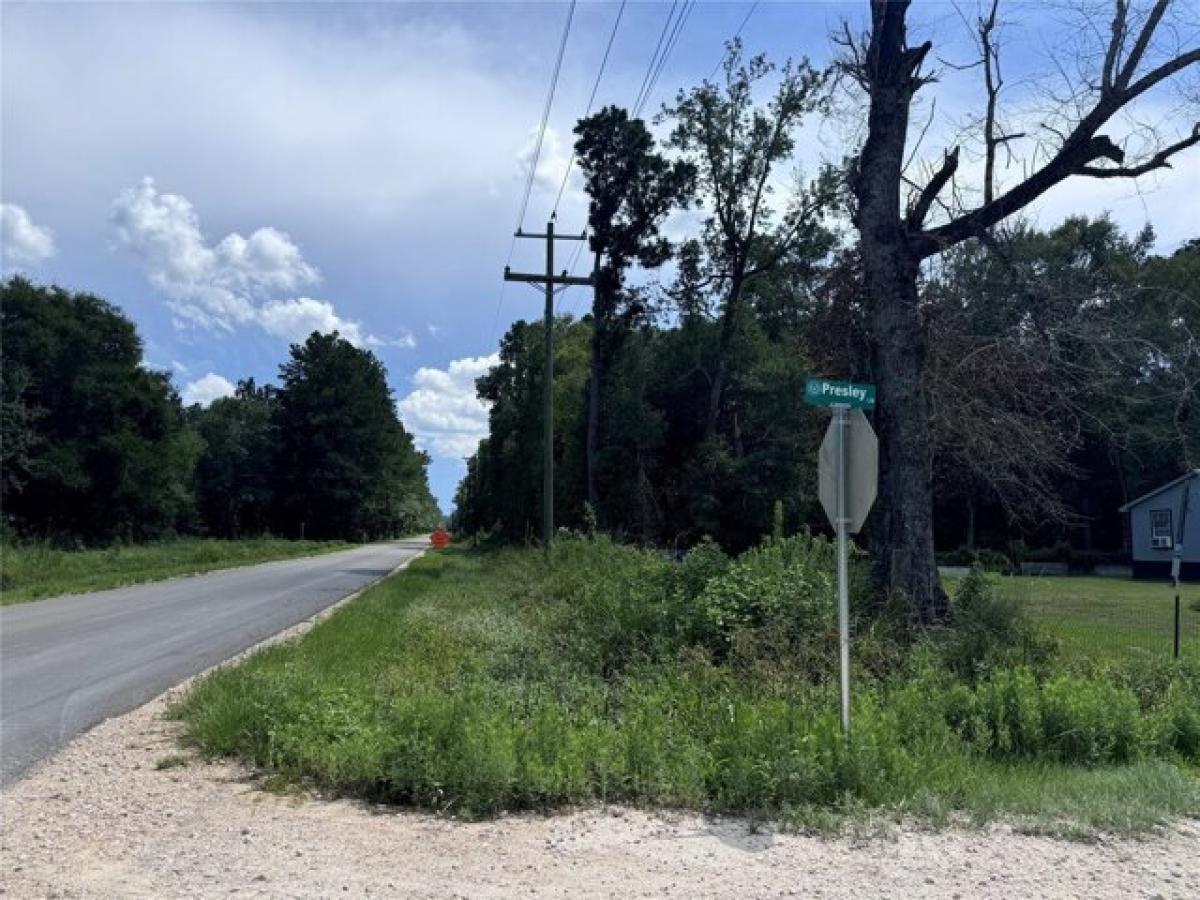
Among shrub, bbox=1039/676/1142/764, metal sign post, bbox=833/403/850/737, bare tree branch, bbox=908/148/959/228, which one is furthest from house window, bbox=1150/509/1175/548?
metal sign post, bbox=833/403/850/737

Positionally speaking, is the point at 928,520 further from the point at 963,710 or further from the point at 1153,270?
the point at 1153,270

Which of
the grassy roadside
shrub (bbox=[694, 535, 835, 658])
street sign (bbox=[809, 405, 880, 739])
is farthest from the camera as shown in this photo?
shrub (bbox=[694, 535, 835, 658])

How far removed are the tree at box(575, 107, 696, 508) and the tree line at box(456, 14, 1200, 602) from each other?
0.31 feet

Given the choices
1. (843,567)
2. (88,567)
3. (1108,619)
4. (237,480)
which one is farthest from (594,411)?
(237,480)

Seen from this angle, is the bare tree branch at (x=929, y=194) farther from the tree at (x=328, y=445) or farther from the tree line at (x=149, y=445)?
the tree at (x=328, y=445)

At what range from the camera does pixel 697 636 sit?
32.8 feet

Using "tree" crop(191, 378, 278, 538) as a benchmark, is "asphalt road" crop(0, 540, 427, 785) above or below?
below

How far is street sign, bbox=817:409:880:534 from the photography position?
6910 mm

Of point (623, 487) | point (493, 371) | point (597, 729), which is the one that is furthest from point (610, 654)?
point (493, 371)

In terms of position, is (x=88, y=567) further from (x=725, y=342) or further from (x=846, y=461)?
(x=846, y=461)

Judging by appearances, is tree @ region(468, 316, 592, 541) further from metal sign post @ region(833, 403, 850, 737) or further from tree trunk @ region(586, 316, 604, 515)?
metal sign post @ region(833, 403, 850, 737)

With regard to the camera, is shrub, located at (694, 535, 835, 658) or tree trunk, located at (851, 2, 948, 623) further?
tree trunk, located at (851, 2, 948, 623)

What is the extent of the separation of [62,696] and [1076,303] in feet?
42.8

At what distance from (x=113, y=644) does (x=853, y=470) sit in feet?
40.7
